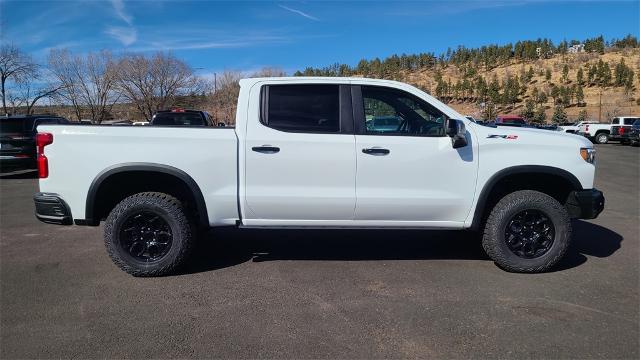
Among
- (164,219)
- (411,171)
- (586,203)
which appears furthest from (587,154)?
(164,219)

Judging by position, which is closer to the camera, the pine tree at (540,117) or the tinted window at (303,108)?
the tinted window at (303,108)

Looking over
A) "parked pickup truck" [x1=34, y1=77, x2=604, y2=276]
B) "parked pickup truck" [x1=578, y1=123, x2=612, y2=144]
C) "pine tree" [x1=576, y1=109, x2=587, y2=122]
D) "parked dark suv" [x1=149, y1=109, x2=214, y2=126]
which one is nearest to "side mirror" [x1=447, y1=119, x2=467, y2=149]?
"parked pickup truck" [x1=34, y1=77, x2=604, y2=276]

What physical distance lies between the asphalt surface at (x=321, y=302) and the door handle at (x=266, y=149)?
4.17ft

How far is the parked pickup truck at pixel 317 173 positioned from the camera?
440 cm

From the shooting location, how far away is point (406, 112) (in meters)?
4.73

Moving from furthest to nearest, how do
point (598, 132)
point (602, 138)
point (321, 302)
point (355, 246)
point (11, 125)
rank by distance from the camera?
1. point (598, 132)
2. point (602, 138)
3. point (11, 125)
4. point (355, 246)
5. point (321, 302)

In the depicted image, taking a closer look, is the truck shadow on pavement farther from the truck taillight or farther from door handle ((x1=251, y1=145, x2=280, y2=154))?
the truck taillight

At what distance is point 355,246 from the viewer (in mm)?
5625

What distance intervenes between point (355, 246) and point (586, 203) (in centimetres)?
258

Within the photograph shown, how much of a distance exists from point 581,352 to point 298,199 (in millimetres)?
2652

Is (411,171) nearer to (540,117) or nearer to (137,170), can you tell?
(137,170)

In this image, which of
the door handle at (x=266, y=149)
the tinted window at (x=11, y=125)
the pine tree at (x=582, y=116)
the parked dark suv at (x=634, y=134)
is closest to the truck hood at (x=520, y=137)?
the door handle at (x=266, y=149)

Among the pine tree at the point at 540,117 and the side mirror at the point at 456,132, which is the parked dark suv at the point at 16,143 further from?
the pine tree at the point at 540,117

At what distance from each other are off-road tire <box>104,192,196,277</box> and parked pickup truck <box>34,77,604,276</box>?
12 mm
